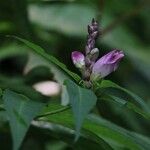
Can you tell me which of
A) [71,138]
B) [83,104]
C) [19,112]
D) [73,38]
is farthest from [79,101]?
[73,38]

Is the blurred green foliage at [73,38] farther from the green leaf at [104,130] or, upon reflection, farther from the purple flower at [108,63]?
the purple flower at [108,63]

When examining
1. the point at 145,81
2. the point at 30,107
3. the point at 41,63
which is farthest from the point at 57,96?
the point at 30,107

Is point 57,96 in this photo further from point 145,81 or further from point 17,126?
point 17,126

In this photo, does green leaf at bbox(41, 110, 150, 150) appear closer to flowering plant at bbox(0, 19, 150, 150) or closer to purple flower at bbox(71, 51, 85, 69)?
flowering plant at bbox(0, 19, 150, 150)

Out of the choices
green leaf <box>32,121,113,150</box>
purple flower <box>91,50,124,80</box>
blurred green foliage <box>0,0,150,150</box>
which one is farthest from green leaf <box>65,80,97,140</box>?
blurred green foliage <box>0,0,150,150</box>

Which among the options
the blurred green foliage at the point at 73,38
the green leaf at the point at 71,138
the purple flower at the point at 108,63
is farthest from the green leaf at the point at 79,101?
the blurred green foliage at the point at 73,38
